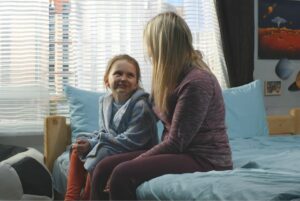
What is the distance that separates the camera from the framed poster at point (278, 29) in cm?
318

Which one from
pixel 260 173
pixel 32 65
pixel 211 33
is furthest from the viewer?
pixel 211 33

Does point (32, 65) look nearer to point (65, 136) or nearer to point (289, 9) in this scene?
point (65, 136)

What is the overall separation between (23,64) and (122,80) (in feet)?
3.23

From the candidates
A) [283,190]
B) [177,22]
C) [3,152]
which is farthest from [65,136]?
[283,190]

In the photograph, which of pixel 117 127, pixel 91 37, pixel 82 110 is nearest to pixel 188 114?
pixel 117 127

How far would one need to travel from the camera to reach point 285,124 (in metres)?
2.79

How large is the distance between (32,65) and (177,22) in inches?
49.0

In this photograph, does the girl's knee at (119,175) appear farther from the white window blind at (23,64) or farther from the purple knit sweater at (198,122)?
the white window blind at (23,64)

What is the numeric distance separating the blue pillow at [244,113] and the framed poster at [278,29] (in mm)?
717

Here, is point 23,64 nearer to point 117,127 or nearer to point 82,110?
point 82,110

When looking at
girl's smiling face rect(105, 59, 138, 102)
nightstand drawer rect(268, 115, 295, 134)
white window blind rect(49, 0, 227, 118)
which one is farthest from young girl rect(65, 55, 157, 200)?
nightstand drawer rect(268, 115, 295, 134)

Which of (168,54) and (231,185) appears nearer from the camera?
(231,185)

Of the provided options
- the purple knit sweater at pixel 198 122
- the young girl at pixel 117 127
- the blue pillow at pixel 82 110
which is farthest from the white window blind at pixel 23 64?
the purple knit sweater at pixel 198 122

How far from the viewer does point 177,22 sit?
1529 mm
